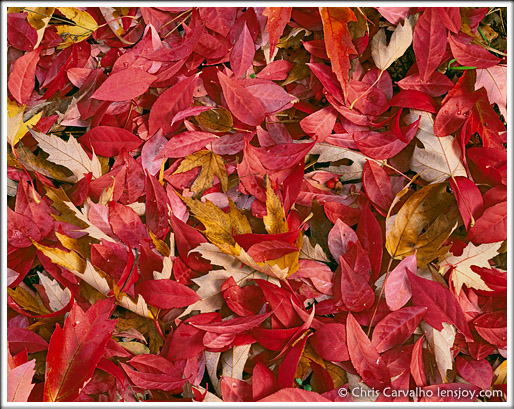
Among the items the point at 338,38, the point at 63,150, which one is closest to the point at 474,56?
the point at 338,38

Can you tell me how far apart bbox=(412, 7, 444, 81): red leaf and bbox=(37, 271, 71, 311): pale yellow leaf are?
49 centimetres

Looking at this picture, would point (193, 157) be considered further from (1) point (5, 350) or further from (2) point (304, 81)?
(1) point (5, 350)

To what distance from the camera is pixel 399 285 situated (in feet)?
1.65

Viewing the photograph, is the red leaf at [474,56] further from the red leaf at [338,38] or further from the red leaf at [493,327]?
the red leaf at [493,327]

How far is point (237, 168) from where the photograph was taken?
533 mm

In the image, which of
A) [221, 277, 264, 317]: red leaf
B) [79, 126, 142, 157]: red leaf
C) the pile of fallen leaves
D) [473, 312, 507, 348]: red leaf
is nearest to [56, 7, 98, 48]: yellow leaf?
the pile of fallen leaves

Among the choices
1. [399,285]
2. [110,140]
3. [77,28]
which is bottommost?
[399,285]

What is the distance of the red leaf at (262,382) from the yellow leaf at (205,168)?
202mm

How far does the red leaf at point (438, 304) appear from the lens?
495mm

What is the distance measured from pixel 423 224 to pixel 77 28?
0.47 m

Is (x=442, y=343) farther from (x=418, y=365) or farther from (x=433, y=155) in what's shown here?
(x=433, y=155)

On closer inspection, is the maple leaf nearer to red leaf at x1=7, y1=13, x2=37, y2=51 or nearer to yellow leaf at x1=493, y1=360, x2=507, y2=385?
yellow leaf at x1=493, y1=360, x2=507, y2=385

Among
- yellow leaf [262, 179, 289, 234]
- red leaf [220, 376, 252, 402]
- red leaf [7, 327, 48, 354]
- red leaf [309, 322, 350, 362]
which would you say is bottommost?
red leaf [220, 376, 252, 402]

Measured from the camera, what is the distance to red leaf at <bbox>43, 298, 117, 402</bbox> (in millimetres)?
484
